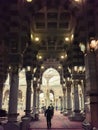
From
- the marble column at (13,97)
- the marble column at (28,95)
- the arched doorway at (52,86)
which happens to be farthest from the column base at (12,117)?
the arched doorway at (52,86)

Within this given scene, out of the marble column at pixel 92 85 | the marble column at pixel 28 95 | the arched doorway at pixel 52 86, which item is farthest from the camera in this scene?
the arched doorway at pixel 52 86

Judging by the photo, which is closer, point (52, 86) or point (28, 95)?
point (28, 95)

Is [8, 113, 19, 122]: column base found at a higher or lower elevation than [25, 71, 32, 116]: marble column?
lower

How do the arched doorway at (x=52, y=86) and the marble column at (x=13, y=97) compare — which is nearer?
the marble column at (x=13, y=97)

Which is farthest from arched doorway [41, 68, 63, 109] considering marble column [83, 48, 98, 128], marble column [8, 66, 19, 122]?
marble column [83, 48, 98, 128]

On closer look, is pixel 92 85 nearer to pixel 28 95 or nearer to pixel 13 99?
pixel 13 99

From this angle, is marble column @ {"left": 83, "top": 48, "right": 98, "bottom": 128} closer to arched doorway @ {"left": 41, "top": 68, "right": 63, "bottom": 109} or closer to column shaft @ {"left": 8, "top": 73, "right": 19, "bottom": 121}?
column shaft @ {"left": 8, "top": 73, "right": 19, "bottom": 121}

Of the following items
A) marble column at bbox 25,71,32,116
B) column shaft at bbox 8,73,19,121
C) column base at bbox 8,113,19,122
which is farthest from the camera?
marble column at bbox 25,71,32,116

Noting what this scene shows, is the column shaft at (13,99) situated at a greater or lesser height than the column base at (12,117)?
greater

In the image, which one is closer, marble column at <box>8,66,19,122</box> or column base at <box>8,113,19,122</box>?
column base at <box>8,113,19,122</box>

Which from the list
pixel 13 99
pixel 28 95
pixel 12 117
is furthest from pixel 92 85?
pixel 28 95

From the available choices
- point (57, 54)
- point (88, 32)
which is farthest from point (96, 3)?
point (57, 54)

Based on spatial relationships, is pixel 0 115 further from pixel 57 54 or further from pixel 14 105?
pixel 57 54

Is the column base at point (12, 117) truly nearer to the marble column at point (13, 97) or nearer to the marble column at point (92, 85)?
the marble column at point (13, 97)
